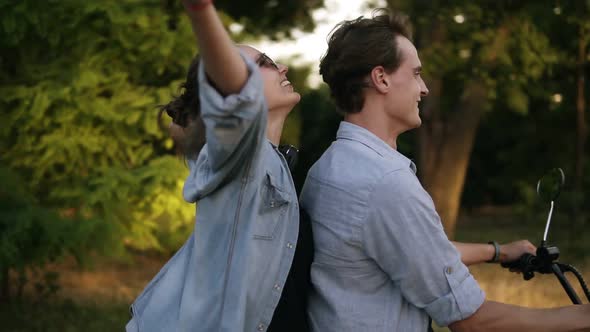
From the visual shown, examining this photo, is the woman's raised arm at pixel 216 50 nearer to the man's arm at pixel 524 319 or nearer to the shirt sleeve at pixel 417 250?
the shirt sleeve at pixel 417 250

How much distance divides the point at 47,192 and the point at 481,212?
17924mm

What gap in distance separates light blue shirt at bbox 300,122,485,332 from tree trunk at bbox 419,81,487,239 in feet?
29.5

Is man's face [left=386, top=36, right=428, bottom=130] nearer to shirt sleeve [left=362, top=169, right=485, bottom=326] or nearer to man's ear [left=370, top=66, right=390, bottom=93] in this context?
man's ear [left=370, top=66, right=390, bottom=93]

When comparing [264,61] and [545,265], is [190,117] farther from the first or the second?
[545,265]

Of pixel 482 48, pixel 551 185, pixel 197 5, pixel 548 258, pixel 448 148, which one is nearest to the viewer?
pixel 197 5

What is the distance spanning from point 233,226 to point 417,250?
19.2 inches

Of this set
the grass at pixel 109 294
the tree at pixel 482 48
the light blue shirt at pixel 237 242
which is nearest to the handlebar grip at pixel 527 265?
the light blue shirt at pixel 237 242

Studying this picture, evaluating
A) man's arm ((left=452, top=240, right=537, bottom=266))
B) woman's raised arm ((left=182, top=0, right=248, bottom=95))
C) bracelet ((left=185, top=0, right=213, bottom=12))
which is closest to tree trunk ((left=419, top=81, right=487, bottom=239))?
man's arm ((left=452, top=240, right=537, bottom=266))

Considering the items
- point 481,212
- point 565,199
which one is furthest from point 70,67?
point 481,212

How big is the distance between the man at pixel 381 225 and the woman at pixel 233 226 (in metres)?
0.12

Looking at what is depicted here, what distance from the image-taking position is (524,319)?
231 cm

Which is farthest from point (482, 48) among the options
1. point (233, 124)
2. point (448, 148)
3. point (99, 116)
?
point (233, 124)

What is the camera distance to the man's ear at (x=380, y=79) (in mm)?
2477

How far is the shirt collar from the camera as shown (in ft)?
7.97
